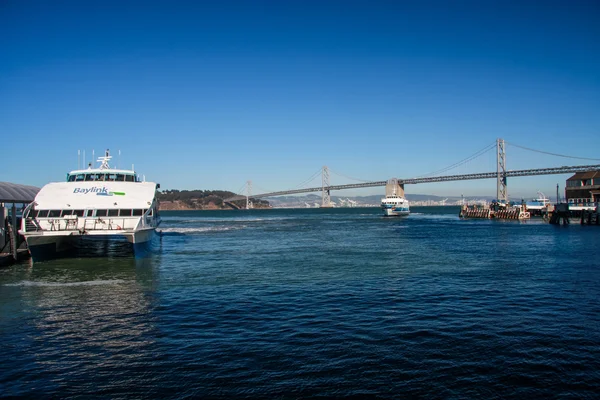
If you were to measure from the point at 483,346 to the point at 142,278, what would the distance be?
1520cm

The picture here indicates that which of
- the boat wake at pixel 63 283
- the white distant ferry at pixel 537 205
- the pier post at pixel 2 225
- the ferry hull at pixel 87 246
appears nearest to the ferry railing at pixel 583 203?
the white distant ferry at pixel 537 205

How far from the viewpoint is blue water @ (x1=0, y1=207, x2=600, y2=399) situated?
8195 millimetres

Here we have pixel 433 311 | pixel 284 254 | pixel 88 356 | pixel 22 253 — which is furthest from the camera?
pixel 284 254

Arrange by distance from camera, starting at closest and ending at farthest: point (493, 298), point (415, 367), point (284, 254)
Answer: point (415, 367), point (493, 298), point (284, 254)

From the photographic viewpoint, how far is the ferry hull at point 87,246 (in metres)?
24.0

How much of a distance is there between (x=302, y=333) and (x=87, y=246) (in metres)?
22.7

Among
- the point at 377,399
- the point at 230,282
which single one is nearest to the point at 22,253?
the point at 230,282

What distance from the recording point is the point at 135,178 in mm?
31406

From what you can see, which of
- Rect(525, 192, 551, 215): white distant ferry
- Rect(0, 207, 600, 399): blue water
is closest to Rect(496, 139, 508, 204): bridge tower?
Rect(525, 192, 551, 215): white distant ferry

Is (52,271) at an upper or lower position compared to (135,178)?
lower

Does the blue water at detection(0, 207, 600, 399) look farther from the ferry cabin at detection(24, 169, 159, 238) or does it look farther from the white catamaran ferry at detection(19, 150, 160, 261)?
the ferry cabin at detection(24, 169, 159, 238)

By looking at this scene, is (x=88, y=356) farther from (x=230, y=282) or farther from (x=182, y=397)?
(x=230, y=282)

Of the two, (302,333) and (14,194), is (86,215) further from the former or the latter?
(302,333)

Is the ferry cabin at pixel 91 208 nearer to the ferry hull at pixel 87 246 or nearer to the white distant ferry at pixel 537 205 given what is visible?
the ferry hull at pixel 87 246
